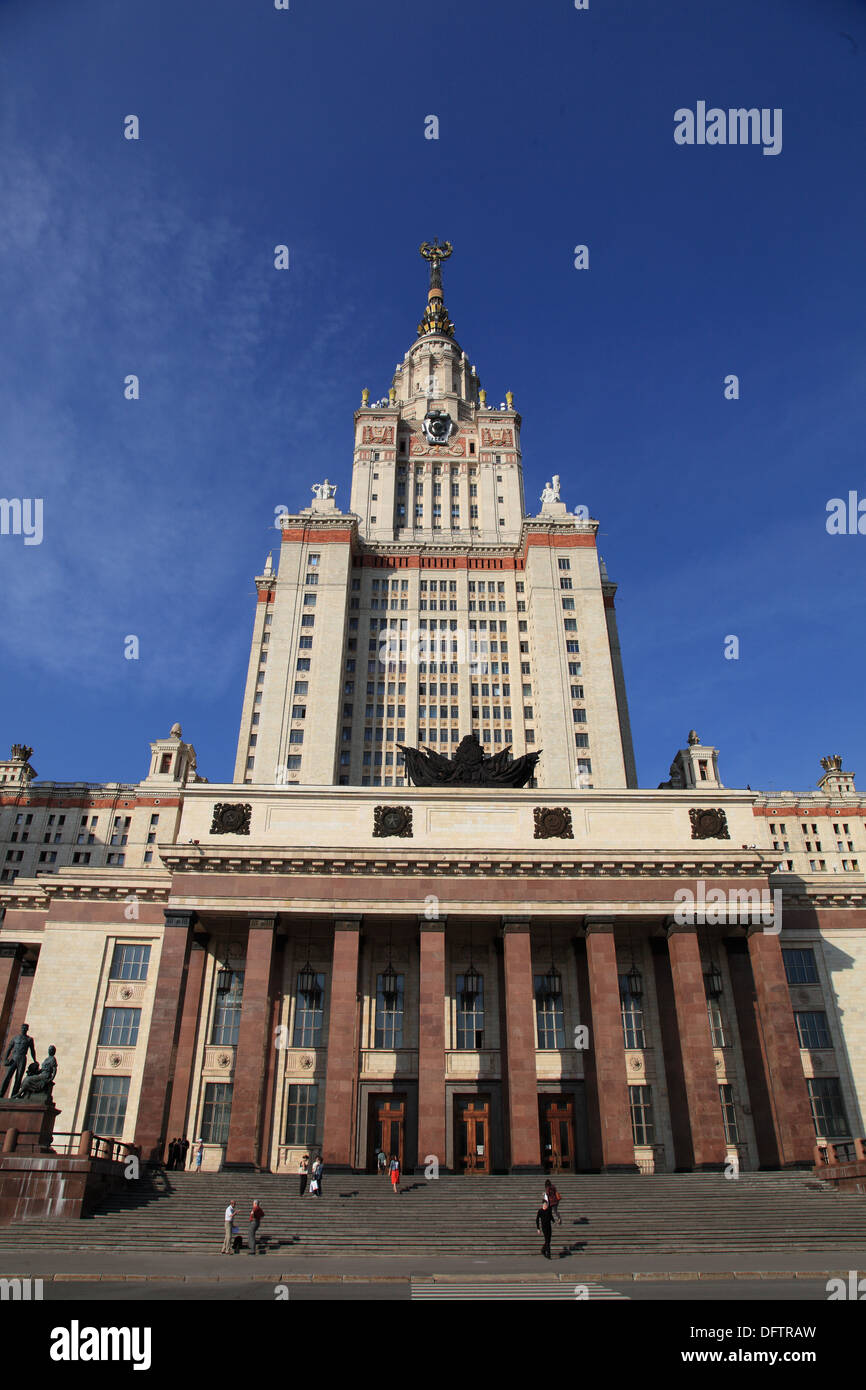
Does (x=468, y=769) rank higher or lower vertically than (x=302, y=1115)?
higher

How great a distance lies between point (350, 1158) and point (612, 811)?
1984cm

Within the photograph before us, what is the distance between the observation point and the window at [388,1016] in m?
42.5

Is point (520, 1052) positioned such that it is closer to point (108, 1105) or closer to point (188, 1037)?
point (188, 1037)

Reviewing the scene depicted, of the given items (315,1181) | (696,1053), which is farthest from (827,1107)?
(315,1181)

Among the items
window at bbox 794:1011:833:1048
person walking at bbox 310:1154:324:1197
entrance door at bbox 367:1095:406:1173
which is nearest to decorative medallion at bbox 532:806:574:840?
entrance door at bbox 367:1095:406:1173

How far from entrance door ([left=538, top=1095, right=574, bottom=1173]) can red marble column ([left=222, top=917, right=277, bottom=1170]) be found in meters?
12.8

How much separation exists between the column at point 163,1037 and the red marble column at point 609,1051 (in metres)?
18.0

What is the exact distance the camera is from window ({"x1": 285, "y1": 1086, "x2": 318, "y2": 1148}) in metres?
40.7

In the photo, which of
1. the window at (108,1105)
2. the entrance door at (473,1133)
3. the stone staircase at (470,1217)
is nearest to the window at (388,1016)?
the entrance door at (473,1133)

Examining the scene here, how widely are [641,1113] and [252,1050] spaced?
18.1 metres

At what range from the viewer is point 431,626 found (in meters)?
87.4

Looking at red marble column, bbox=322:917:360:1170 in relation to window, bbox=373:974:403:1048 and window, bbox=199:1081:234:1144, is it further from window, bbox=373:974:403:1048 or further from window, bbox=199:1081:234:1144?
window, bbox=199:1081:234:1144

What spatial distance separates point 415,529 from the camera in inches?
3720
